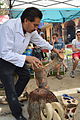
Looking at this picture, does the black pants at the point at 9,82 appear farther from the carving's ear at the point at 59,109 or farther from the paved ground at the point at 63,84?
the paved ground at the point at 63,84

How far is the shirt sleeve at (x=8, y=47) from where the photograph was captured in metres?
2.17

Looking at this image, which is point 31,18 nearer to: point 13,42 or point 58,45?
point 13,42

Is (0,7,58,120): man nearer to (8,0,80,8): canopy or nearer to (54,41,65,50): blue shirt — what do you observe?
(54,41,65,50): blue shirt

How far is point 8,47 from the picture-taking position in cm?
218

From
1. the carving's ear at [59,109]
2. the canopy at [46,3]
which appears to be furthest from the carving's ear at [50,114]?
the canopy at [46,3]

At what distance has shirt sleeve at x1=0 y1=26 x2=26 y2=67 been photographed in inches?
85.5

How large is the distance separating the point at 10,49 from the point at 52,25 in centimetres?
2155

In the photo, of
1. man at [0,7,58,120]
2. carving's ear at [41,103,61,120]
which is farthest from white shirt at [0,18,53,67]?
carving's ear at [41,103,61,120]

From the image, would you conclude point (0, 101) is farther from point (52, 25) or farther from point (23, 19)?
point (52, 25)

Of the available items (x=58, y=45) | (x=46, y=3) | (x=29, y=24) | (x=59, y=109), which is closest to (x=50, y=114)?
(x=59, y=109)

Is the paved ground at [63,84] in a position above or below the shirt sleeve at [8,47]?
below

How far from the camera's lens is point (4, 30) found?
221 cm

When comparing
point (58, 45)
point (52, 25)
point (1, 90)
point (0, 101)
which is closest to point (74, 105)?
point (0, 101)

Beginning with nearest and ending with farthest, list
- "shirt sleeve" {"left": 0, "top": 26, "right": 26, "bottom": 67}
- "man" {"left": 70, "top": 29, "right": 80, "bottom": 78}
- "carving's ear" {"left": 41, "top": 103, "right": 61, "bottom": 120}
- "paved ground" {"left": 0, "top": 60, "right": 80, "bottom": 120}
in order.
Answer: "carving's ear" {"left": 41, "top": 103, "right": 61, "bottom": 120}
"shirt sleeve" {"left": 0, "top": 26, "right": 26, "bottom": 67}
"paved ground" {"left": 0, "top": 60, "right": 80, "bottom": 120}
"man" {"left": 70, "top": 29, "right": 80, "bottom": 78}
